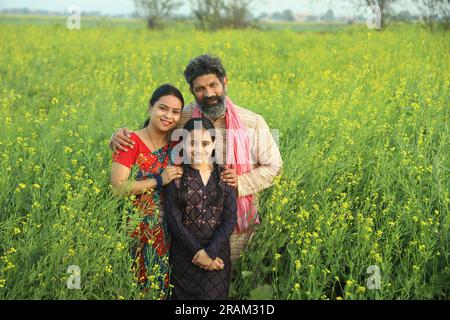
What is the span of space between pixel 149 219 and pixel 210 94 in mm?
855

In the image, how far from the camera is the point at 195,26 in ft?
63.5

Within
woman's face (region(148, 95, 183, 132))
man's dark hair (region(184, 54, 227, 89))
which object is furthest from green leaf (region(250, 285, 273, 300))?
man's dark hair (region(184, 54, 227, 89))

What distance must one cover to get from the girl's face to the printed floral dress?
0.26 metres

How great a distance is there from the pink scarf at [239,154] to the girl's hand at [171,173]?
0.48m

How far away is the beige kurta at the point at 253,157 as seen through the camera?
366cm

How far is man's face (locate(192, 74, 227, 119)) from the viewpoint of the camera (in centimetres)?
360

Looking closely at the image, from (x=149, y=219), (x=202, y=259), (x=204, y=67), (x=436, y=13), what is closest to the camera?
(x=202, y=259)

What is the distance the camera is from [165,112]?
138 inches

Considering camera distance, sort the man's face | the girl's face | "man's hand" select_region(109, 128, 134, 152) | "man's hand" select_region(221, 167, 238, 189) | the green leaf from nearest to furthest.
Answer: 1. the green leaf
2. the girl's face
3. "man's hand" select_region(221, 167, 238, 189)
4. "man's hand" select_region(109, 128, 134, 152)
5. the man's face

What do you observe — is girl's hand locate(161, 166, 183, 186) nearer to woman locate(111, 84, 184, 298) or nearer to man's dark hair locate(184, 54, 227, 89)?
woman locate(111, 84, 184, 298)

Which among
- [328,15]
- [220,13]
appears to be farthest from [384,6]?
[220,13]

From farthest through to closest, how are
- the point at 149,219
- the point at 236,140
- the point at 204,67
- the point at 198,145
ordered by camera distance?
the point at 236,140 → the point at 204,67 → the point at 149,219 → the point at 198,145

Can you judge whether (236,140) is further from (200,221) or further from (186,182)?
(200,221)

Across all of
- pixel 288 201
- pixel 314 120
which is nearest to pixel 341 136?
pixel 314 120
